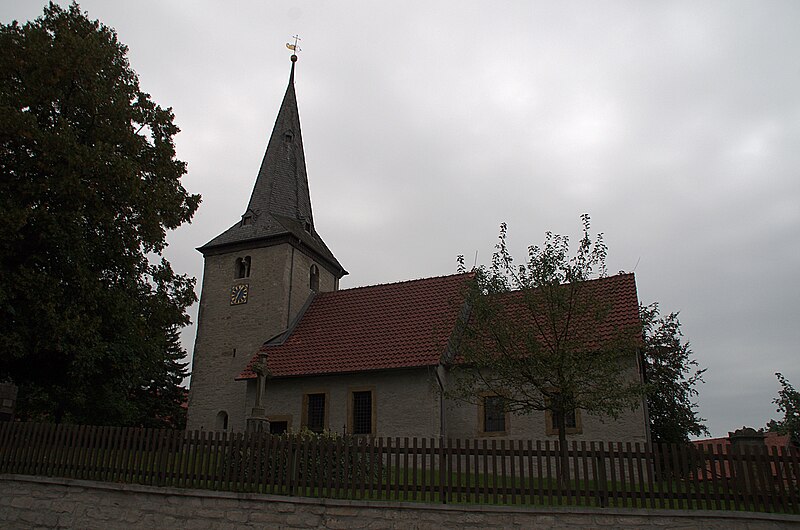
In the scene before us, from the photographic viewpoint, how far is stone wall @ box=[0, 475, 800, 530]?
9547 mm

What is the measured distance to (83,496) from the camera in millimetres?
11211

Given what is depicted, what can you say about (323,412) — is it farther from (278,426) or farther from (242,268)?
(242,268)

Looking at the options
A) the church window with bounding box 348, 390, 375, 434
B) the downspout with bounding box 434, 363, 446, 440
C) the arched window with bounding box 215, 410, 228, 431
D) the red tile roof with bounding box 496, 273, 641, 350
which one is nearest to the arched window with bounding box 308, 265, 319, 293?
the arched window with bounding box 215, 410, 228, 431

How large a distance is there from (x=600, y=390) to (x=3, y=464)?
11.7m

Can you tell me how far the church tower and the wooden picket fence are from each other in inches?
429

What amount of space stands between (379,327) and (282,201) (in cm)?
836

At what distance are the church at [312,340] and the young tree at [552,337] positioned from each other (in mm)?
1393

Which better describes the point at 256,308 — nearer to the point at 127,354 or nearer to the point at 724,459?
the point at 127,354

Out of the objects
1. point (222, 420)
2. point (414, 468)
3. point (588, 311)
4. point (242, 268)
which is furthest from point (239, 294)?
point (414, 468)

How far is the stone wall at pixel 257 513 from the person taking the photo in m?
9.55

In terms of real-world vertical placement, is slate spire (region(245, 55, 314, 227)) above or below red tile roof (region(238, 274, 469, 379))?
above

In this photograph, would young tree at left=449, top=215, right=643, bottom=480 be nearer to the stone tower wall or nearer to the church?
the church

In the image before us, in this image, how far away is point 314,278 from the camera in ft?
86.7

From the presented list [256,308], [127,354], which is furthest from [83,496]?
[256,308]
